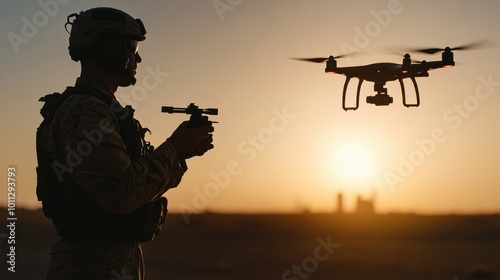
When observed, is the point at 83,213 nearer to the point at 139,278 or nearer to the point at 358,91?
the point at 139,278

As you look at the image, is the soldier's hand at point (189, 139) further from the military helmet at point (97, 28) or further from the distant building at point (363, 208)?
the distant building at point (363, 208)

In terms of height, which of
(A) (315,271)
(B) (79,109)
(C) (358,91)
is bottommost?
(A) (315,271)

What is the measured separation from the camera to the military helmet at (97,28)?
415 cm

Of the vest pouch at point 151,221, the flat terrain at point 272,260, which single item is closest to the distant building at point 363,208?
the flat terrain at point 272,260

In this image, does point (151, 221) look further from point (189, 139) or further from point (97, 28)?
point (97, 28)

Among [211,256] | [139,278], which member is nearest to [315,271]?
[211,256]

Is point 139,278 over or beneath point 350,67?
beneath

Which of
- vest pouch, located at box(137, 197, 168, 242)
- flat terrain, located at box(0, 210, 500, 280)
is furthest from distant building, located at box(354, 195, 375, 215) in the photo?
vest pouch, located at box(137, 197, 168, 242)

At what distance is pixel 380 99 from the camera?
11430 millimetres

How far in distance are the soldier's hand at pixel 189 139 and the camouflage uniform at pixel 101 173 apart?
0.19 feet

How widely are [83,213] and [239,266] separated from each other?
2980cm

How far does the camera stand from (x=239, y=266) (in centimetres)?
3328

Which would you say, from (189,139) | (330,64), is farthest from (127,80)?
(330,64)

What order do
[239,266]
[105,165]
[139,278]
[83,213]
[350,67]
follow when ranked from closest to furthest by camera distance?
[105,165], [83,213], [139,278], [350,67], [239,266]
